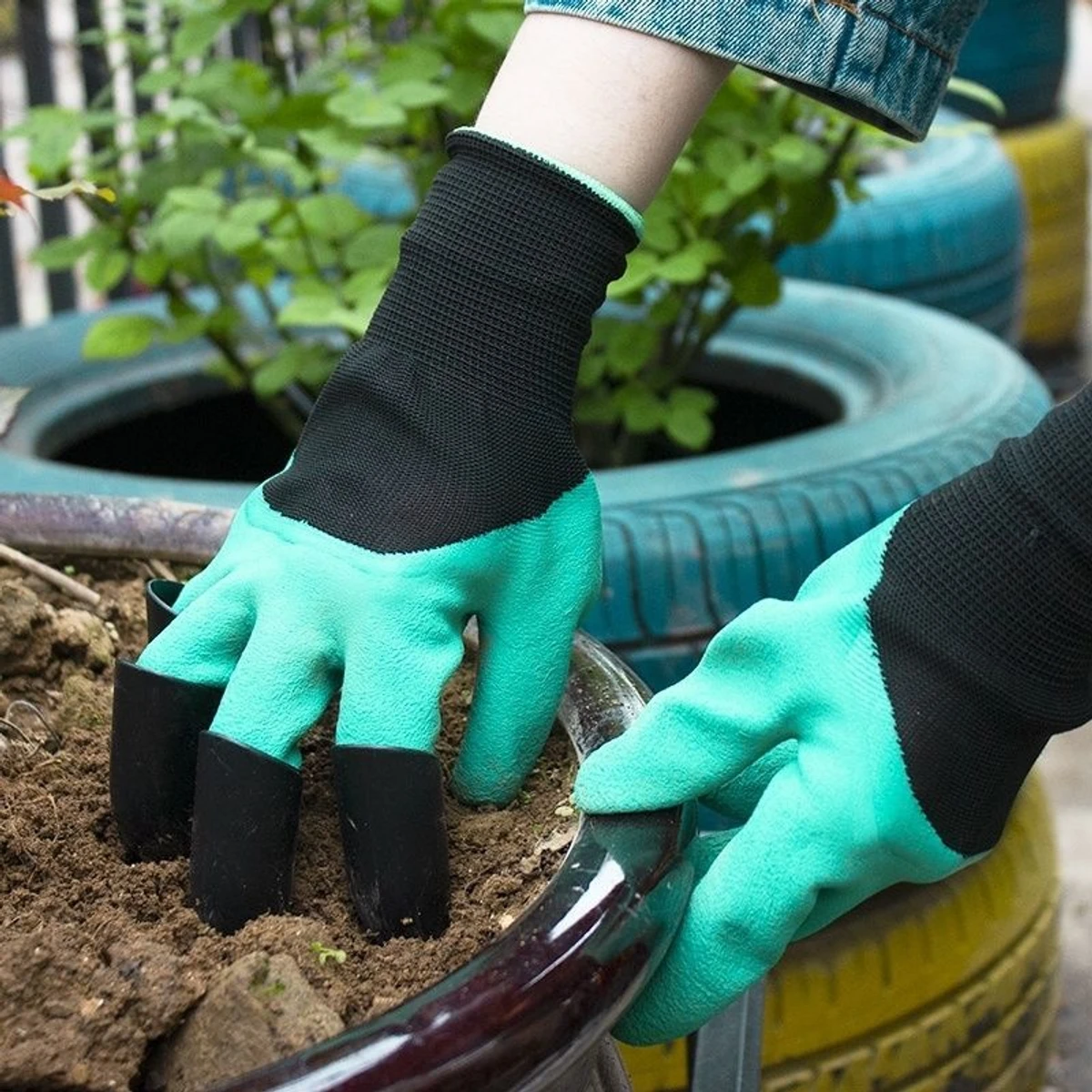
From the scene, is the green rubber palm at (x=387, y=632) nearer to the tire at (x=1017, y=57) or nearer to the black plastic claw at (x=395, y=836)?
the black plastic claw at (x=395, y=836)

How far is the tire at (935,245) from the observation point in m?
2.84

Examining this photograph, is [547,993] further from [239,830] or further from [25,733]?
[25,733]

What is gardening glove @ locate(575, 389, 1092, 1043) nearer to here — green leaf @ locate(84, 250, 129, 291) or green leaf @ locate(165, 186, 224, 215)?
green leaf @ locate(165, 186, 224, 215)

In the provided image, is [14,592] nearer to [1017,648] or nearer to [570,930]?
[570,930]

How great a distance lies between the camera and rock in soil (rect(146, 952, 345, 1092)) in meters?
0.75

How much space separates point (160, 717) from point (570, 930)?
291 mm

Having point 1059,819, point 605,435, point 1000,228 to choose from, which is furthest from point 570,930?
point 1000,228

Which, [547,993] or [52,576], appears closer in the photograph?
[547,993]

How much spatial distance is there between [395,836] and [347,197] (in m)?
1.18

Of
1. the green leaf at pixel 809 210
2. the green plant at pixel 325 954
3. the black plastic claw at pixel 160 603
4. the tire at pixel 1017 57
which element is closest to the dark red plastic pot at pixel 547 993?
the green plant at pixel 325 954

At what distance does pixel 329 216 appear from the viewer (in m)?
1.79

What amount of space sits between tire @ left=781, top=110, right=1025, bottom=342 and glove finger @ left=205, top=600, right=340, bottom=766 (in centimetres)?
208

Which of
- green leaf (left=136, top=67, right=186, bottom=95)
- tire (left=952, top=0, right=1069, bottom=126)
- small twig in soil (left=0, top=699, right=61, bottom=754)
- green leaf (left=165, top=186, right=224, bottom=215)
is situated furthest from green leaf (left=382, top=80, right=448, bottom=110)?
tire (left=952, top=0, right=1069, bottom=126)

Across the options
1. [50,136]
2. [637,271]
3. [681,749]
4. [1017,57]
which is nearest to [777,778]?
[681,749]
